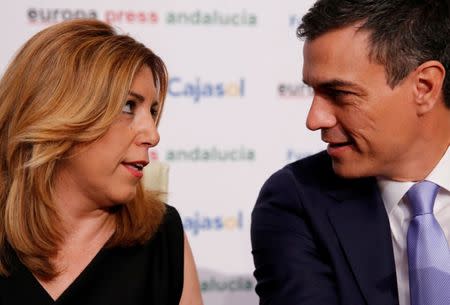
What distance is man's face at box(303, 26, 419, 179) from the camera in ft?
6.14

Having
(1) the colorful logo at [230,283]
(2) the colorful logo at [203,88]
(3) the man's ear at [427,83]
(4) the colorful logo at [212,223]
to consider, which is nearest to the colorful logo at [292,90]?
(2) the colorful logo at [203,88]

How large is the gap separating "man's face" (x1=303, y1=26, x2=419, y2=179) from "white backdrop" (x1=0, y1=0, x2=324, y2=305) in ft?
4.83

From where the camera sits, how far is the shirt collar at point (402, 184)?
193 centimetres

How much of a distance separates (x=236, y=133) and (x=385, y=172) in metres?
1.51

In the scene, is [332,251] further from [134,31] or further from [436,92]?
[134,31]

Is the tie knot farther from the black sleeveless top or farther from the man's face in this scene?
the black sleeveless top

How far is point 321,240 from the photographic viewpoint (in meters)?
1.98

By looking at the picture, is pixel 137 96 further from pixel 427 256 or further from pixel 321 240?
pixel 427 256

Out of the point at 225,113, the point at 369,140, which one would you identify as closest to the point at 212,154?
the point at 225,113

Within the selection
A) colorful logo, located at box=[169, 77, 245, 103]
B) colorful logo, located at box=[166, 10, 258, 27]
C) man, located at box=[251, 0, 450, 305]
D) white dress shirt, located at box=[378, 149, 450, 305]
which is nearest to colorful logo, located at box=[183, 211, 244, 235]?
colorful logo, located at box=[169, 77, 245, 103]

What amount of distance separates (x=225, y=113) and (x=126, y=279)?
155cm

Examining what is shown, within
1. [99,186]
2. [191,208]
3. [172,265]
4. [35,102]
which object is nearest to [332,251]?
[172,265]

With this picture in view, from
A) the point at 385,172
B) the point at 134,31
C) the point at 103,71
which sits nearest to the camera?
the point at 103,71

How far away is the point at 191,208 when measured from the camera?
3.39 metres
